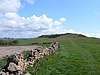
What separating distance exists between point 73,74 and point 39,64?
19.5 feet

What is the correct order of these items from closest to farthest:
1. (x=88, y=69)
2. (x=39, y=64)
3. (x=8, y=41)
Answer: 1. (x=88, y=69)
2. (x=39, y=64)
3. (x=8, y=41)

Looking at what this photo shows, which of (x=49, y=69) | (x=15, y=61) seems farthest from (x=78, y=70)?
(x=15, y=61)

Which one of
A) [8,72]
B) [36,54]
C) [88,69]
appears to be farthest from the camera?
[36,54]

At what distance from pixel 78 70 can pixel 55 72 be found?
2.54 m

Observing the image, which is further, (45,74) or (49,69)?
(49,69)

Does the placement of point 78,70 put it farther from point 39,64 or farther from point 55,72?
point 39,64

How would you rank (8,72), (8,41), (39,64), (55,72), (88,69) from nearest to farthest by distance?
(8,72)
(55,72)
(88,69)
(39,64)
(8,41)

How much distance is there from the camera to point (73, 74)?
24797 millimetres

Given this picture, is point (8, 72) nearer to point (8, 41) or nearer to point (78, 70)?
point (78, 70)

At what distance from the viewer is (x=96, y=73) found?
80.8 feet

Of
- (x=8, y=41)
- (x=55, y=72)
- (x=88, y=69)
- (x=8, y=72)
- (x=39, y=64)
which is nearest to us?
(x=8, y=72)

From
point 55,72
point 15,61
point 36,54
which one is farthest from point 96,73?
point 36,54

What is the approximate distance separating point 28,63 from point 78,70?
506 centimetres

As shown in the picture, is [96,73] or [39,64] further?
[39,64]
